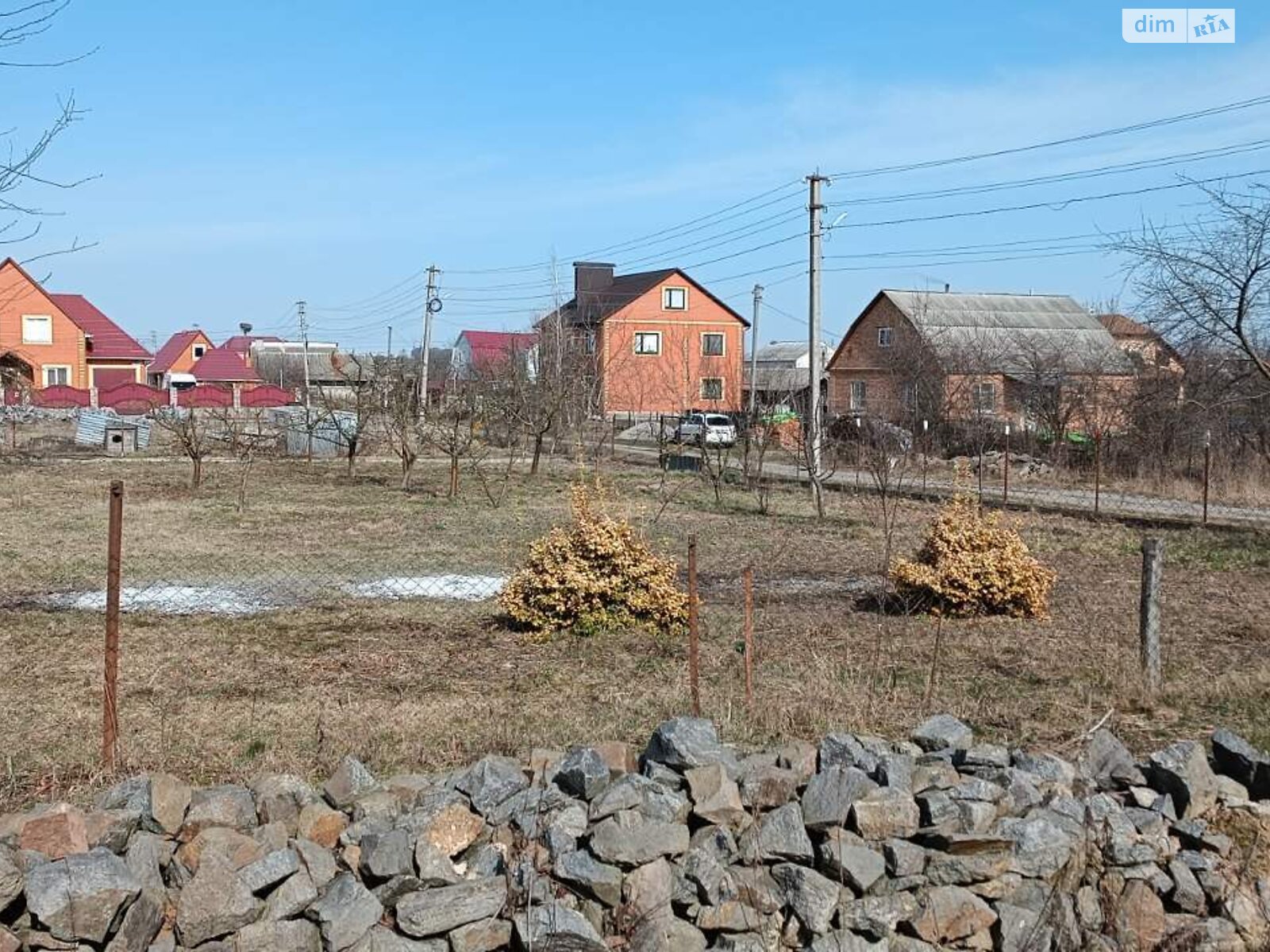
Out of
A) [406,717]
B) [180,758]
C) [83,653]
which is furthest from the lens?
[83,653]

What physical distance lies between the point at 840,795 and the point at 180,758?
3003 mm

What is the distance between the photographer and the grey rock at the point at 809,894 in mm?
4258

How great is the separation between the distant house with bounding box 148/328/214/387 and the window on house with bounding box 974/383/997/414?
177 feet

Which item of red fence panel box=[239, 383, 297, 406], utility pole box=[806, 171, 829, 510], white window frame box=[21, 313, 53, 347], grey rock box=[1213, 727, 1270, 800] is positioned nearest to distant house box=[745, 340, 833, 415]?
utility pole box=[806, 171, 829, 510]

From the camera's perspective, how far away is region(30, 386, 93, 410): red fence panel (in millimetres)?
47594

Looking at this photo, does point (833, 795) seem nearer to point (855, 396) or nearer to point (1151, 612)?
point (1151, 612)

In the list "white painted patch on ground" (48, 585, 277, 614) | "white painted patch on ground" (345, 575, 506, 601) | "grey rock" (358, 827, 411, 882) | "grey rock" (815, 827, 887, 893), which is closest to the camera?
"grey rock" (358, 827, 411, 882)

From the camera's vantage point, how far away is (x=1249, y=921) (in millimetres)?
4535

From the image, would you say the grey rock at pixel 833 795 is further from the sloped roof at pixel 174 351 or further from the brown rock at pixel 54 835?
the sloped roof at pixel 174 351

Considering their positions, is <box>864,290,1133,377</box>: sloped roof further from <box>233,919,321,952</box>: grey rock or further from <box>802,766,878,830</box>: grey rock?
<box>233,919,321,952</box>: grey rock

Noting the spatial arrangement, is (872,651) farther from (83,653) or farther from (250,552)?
(250,552)

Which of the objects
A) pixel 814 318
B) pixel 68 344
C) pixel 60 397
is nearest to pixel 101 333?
pixel 68 344

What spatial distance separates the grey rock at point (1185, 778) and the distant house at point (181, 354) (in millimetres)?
75288

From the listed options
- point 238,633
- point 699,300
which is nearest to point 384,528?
point 238,633
